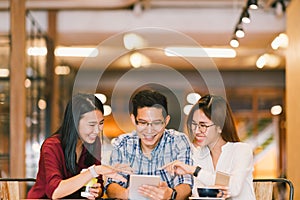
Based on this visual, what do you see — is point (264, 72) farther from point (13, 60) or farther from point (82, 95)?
point (82, 95)

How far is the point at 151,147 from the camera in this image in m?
3.62

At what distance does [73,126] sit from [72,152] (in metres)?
0.14

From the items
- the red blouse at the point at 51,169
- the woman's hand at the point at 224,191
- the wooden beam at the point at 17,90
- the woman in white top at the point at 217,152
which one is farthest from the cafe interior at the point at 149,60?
the woman's hand at the point at 224,191

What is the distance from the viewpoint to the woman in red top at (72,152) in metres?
3.47

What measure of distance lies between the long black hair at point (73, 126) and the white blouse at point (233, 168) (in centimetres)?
58

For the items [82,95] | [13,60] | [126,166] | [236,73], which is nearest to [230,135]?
[126,166]

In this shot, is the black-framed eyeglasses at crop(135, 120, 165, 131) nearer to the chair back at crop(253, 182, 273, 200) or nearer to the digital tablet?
the digital tablet

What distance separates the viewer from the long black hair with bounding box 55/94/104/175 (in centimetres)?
354

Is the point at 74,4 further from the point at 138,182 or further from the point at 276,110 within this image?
the point at 276,110

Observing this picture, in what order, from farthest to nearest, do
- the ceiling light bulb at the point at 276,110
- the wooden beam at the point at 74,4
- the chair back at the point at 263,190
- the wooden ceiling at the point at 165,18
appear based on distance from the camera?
1. the ceiling light bulb at the point at 276,110
2. the wooden ceiling at the point at 165,18
3. the wooden beam at the point at 74,4
4. the chair back at the point at 263,190

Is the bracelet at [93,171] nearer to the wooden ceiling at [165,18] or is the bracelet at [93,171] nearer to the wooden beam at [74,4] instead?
the wooden beam at [74,4]

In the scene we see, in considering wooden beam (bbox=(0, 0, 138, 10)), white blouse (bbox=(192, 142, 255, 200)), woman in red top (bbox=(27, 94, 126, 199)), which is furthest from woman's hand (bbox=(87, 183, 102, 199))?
wooden beam (bbox=(0, 0, 138, 10))

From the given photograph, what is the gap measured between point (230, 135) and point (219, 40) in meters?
3.81

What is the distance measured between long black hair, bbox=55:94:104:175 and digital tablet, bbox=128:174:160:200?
353mm
